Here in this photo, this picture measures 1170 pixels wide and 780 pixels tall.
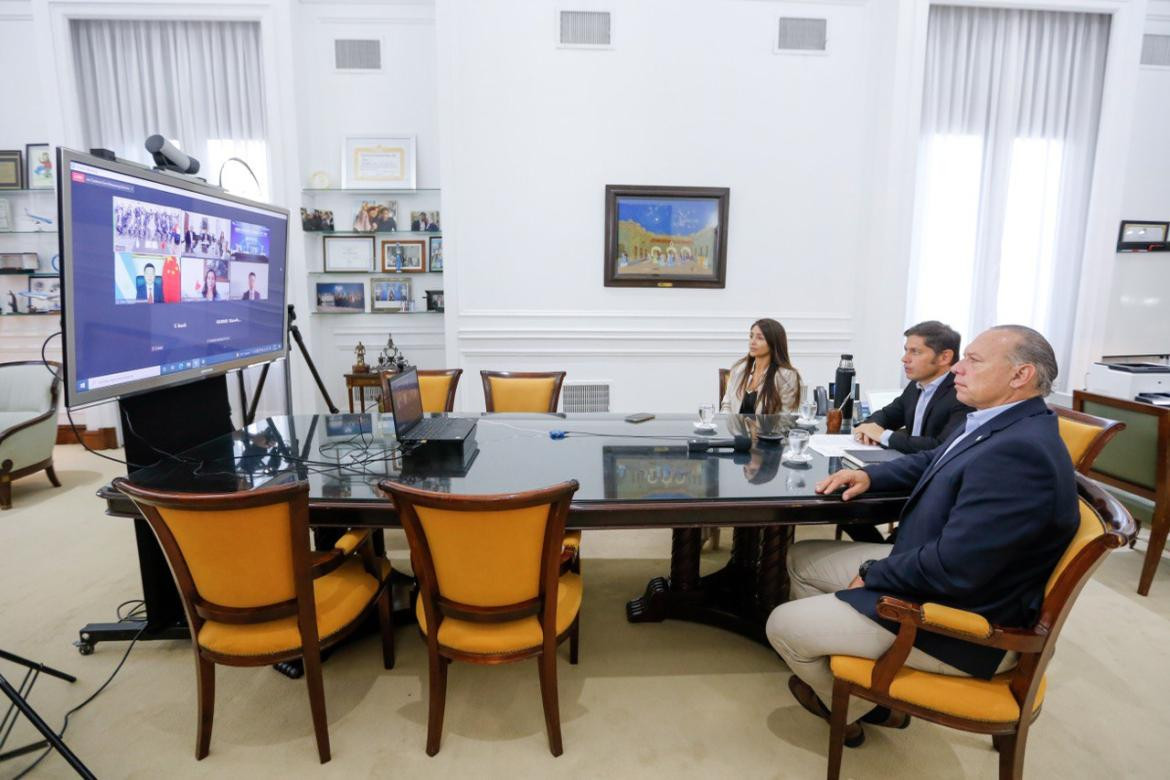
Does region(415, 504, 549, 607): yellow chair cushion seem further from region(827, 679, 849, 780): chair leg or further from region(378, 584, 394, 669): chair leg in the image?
region(827, 679, 849, 780): chair leg

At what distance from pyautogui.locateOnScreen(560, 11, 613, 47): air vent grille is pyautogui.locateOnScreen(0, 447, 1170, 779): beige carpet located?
377cm

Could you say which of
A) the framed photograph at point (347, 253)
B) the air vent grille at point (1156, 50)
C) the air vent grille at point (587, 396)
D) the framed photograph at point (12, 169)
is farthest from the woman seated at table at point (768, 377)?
the framed photograph at point (12, 169)

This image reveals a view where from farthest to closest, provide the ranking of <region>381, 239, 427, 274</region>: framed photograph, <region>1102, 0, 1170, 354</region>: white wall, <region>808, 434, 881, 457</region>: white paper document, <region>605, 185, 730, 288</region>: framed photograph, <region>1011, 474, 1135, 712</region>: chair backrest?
1. <region>381, 239, 427, 274</region>: framed photograph
2. <region>1102, 0, 1170, 354</region>: white wall
3. <region>605, 185, 730, 288</region>: framed photograph
4. <region>808, 434, 881, 457</region>: white paper document
5. <region>1011, 474, 1135, 712</region>: chair backrest

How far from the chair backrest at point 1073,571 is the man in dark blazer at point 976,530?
39 mm

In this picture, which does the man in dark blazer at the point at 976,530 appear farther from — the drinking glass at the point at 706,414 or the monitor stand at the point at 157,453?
the monitor stand at the point at 157,453

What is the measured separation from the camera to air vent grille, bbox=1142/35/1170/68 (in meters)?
4.57

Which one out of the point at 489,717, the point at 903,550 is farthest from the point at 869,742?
the point at 489,717

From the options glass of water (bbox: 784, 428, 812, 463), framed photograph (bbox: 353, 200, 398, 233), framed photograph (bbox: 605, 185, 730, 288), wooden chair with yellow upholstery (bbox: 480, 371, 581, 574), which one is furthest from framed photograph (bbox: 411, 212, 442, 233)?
glass of water (bbox: 784, 428, 812, 463)

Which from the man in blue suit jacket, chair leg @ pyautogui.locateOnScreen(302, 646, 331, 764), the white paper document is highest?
the man in blue suit jacket

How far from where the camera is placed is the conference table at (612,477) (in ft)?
5.53

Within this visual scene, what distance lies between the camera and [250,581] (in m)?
1.57

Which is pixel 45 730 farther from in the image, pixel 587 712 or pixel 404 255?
pixel 404 255

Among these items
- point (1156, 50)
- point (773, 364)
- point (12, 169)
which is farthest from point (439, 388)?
point (1156, 50)

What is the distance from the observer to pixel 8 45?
4.62m
